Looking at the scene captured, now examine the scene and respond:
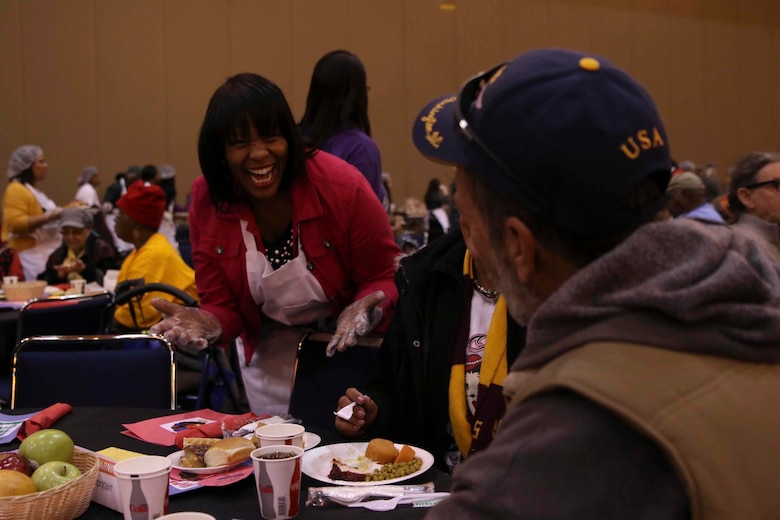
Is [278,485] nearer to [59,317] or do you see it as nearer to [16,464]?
[16,464]

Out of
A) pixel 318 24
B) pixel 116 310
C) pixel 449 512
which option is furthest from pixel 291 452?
pixel 318 24

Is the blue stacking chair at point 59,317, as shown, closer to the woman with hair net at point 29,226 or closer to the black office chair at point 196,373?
the black office chair at point 196,373

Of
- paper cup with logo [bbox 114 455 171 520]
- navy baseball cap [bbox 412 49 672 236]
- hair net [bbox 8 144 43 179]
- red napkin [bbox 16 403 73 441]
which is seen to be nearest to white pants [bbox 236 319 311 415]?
red napkin [bbox 16 403 73 441]

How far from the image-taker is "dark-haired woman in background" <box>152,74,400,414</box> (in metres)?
2.42

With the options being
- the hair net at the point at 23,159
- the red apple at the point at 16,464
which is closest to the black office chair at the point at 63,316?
the red apple at the point at 16,464

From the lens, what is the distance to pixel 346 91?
329cm

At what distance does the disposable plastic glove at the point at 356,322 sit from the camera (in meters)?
2.31

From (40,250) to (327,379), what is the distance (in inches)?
196

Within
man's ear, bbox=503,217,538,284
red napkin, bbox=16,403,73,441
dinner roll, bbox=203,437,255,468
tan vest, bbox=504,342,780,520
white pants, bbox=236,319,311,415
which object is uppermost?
man's ear, bbox=503,217,538,284

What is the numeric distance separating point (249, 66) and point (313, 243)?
366 inches

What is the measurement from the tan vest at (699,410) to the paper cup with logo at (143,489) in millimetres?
771

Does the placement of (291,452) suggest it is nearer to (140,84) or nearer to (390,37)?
(140,84)

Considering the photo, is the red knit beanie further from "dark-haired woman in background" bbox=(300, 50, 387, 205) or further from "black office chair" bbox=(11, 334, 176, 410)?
"black office chair" bbox=(11, 334, 176, 410)

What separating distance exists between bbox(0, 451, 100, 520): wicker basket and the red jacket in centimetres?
116
